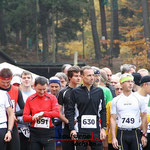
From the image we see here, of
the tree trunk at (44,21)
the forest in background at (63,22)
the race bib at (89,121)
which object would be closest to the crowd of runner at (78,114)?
the race bib at (89,121)

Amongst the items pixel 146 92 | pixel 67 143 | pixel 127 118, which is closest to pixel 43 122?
pixel 67 143

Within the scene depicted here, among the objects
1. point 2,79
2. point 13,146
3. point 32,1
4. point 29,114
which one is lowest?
point 13,146

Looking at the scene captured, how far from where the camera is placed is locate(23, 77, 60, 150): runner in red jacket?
8.23 metres

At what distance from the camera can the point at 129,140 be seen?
26.9 feet

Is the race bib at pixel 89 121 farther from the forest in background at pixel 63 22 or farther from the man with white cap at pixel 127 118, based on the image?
the forest in background at pixel 63 22

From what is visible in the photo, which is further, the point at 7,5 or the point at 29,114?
the point at 7,5

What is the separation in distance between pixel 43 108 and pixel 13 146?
957 mm

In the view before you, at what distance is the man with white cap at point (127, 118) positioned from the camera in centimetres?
822

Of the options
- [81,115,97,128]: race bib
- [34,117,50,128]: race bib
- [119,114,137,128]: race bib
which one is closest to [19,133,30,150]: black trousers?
[34,117,50,128]: race bib

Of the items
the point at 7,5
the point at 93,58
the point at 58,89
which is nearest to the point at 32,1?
the point at 7,5

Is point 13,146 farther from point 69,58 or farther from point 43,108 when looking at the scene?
point 69,58

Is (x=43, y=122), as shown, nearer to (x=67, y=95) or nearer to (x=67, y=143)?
(x=67, y=143)

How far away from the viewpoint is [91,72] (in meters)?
8.04

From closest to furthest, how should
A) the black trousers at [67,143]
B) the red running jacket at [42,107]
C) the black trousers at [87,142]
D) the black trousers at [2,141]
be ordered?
the black trousers at [2,141] → the black trousers at [87,142] → the red running jacket at [42,107] → the black trousers at [67,143]
